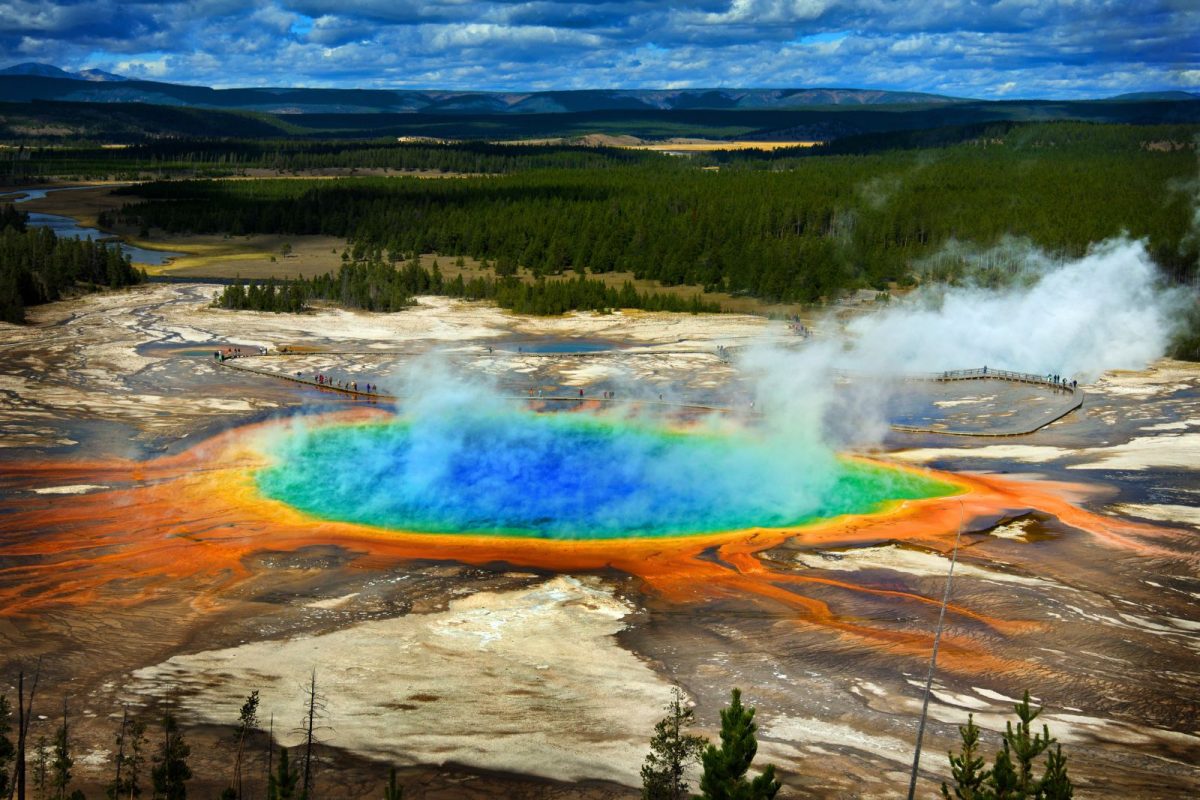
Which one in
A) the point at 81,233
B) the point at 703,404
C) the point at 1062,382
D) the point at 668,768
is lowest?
the point at 668,768

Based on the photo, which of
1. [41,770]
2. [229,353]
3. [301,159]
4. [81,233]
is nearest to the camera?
[41,770]

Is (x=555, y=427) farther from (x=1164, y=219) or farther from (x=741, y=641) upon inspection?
(x=1164, y=219)

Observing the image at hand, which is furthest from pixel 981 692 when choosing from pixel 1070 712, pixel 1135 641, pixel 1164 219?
pixel 1164 219

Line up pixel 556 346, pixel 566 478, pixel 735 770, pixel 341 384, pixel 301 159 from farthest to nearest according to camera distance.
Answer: pixel 301 159
pixel 556 346
pixel 341 384
pixel 566 478
pixel 735 770

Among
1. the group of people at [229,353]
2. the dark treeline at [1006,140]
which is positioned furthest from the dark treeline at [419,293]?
the dark treeline at [1006,140]

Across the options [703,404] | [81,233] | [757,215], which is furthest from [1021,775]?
[81,233]

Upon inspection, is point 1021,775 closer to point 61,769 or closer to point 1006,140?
point 61,769

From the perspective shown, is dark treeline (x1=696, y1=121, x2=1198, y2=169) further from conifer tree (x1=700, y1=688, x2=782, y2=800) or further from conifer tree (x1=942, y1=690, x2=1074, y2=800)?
conifer tree (x1=700, y1=688, x2=782, y2=800)
